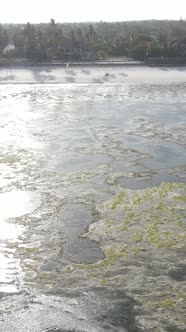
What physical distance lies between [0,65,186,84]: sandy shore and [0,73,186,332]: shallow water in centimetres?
637

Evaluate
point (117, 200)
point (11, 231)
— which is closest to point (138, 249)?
point (117, 200)

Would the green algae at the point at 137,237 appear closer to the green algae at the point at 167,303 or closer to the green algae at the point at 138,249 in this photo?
the green algae at the point at 138,249

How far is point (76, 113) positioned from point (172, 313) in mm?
12951

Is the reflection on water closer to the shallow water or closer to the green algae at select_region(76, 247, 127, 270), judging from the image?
the shallow water

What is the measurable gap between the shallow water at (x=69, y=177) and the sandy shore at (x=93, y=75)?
637 cm

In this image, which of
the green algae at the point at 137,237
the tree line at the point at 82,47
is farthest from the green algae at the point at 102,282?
the tree line at the point at 82,47

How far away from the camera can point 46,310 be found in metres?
5.68

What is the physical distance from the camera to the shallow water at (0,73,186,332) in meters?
5.91

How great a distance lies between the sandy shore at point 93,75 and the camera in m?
27.5

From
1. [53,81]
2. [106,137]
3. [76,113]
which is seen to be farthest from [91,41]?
[106,137]

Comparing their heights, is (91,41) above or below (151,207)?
above

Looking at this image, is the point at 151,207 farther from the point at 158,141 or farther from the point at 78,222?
the point at 158,141

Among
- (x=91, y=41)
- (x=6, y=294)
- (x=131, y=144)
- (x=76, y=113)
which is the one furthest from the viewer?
(x=91, y=41)

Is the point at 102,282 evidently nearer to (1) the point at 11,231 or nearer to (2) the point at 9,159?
(1) the point at 11,231
